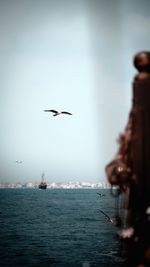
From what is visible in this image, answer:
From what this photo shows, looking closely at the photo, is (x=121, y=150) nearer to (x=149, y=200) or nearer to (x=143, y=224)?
(x=149, y=200)

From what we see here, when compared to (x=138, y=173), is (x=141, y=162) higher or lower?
higher

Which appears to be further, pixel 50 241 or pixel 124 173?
pixel 50 241

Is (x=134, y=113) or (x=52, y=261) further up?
(x=134, y=113)

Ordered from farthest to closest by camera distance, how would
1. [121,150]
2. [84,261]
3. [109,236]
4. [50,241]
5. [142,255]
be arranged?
[109,236], [50,241], [84,261], [121,150], [142,255]

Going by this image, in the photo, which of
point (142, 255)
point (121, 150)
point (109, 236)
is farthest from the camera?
point (109, 236)

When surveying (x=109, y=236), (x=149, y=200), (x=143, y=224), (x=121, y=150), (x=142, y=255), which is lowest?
(x=109, y=236)

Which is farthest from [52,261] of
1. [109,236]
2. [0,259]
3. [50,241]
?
[109,236]

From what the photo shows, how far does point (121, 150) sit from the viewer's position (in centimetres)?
317

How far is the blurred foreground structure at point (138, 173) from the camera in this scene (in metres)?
2.93

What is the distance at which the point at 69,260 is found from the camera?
95.6 ft

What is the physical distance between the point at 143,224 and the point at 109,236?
4399 cm

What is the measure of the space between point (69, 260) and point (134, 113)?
95.8 feet

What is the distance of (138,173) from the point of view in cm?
295

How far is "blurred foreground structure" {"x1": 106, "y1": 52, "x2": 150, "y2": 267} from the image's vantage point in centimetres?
293
